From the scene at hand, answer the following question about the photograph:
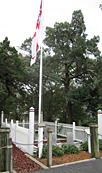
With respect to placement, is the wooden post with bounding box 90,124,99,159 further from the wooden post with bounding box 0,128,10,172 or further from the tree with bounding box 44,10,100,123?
the tree with bounding box 44,10,100,123

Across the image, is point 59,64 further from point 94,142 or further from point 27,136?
point 94,142

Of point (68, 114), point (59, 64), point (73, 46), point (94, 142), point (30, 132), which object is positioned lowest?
point (94, 142)

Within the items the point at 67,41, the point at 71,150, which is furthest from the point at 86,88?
the point at 71,150

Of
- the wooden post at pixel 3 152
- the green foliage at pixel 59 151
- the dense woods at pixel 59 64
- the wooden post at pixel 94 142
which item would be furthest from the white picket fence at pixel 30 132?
the dense woods at pixel 59 64

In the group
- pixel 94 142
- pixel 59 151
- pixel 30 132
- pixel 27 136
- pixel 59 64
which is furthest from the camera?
pixel 59 64

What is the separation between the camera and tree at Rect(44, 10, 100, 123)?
52.7 ft

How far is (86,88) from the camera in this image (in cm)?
1627

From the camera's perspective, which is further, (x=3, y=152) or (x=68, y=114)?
(x=68, y=114)

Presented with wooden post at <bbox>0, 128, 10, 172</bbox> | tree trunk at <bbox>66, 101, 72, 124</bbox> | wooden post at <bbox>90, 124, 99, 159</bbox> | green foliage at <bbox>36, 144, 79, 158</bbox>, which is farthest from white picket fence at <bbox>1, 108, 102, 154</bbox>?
tree trunk at <bbox>66, 101, 72, 124</bbox>

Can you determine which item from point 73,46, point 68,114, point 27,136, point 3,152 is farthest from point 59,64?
point 3,152

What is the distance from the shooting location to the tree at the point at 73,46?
16078mm

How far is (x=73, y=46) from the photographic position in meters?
16.6

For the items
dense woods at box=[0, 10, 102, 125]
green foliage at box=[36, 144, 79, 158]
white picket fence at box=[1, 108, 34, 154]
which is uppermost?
dense woods at box=[0, 10, 102, 125]

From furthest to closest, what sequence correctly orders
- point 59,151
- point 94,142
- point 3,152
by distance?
point 59,151 → point 94,142 → point 3,152
